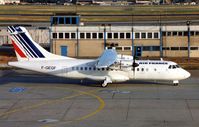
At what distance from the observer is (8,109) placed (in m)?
39.6

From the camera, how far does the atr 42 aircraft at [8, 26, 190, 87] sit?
49.3 m

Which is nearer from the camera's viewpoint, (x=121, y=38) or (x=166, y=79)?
(x=166, y=79)

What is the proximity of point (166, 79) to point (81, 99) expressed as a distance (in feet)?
34.6

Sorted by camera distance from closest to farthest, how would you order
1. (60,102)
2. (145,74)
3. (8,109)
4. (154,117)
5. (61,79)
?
(154,117)
(8,109)
(60,102)
(145,74)
(61,79)

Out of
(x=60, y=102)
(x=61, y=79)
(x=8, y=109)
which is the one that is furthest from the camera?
(x=61, y=79)

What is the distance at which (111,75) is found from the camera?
49719mm

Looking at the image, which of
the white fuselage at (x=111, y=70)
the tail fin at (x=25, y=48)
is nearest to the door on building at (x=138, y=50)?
the white fuselage at (x=111, y=70)

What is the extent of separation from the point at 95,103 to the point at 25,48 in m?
13.1

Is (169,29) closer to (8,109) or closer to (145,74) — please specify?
(145,74)

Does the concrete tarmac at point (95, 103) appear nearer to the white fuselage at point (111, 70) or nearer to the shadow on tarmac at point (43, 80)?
the shadow on tarmac at point (43, 80)

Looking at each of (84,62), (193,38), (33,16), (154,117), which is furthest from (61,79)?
(33,16)

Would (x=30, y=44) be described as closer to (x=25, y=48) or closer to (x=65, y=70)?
(x=25, y=48)

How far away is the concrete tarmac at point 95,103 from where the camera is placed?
115ft

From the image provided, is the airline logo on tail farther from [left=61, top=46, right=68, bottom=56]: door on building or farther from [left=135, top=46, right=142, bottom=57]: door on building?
[left=135, top=46, right=142, bottom=57]: door on building
